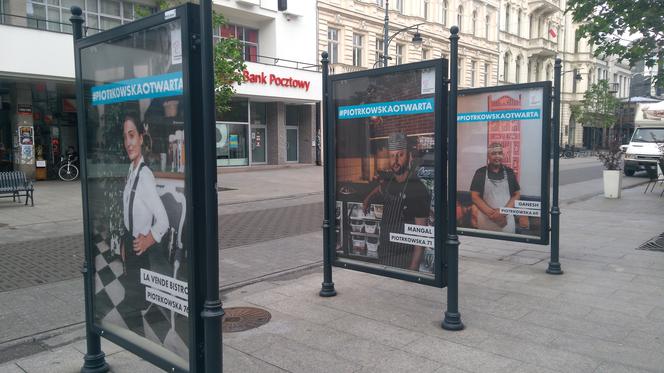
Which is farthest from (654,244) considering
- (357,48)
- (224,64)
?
(357,48)

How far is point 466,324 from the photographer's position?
4.60 m

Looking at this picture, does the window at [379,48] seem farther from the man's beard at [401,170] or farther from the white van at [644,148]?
the man's beard at [401,170]

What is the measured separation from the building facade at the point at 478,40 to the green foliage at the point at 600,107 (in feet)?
10.0

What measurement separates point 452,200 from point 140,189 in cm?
244

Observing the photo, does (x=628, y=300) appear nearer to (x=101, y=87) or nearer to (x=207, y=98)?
(x=207, y=98)

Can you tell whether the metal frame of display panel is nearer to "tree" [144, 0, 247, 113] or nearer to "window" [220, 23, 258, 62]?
"tree" [144, 0, 247, 113]

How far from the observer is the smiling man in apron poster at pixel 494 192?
6758 millimetres

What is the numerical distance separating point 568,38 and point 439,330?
61399mm

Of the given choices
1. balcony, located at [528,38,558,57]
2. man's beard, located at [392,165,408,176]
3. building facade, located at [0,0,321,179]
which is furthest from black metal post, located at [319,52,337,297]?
balcony, located at [528,38,558,57]

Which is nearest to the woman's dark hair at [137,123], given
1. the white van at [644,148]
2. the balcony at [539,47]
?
the white van at [644,148]

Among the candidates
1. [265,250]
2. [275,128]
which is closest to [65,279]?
[265,250]

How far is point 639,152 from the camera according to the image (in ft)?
71.4

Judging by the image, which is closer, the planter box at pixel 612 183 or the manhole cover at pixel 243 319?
the manhole cover at pixel 243 319

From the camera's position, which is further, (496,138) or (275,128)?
(275,128)
